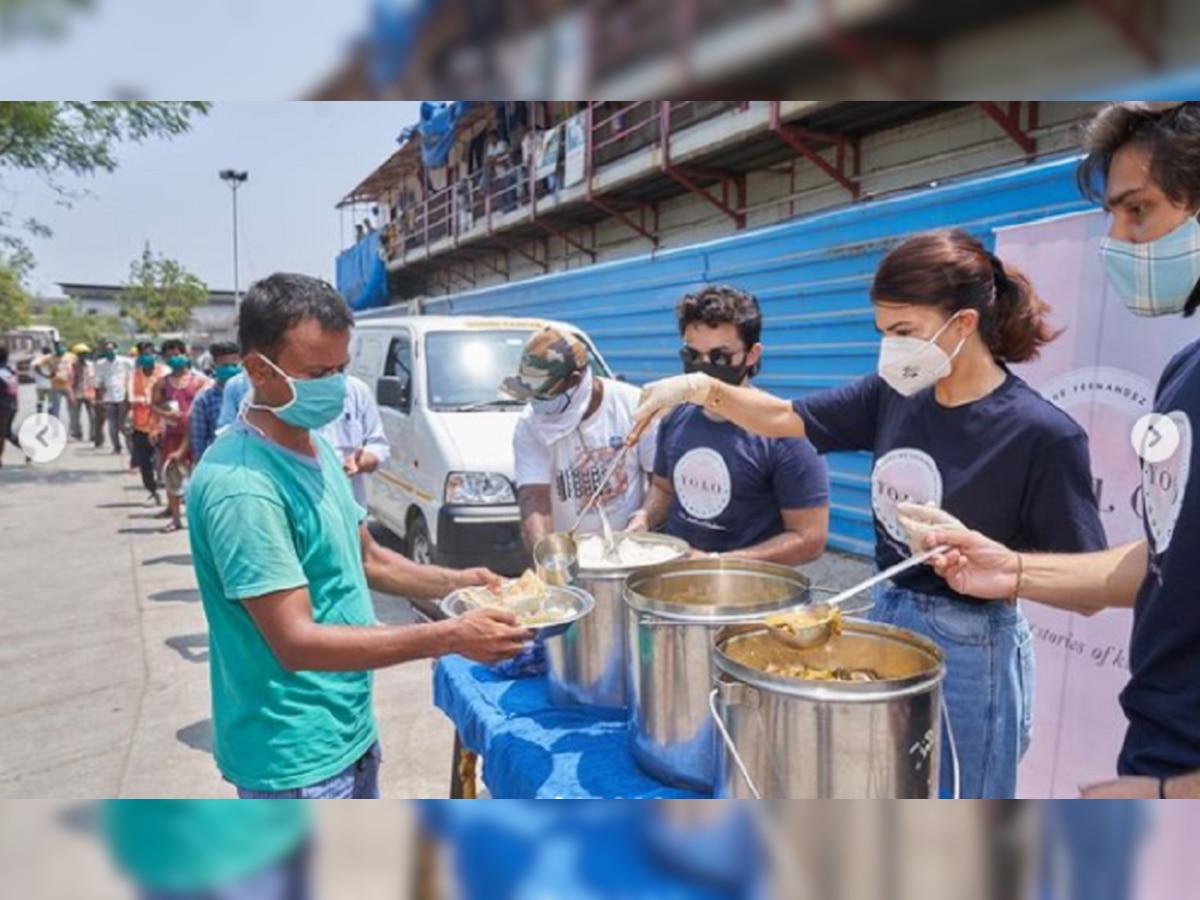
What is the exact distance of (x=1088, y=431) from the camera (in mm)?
2350

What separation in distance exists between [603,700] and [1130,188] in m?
1.33

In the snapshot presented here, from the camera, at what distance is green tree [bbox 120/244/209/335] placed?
1492mm

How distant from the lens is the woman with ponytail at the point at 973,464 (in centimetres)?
145

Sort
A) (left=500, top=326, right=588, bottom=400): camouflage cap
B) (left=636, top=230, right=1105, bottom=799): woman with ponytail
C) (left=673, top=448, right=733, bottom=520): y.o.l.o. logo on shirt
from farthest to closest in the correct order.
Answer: (left=500, top=326, right=588, bottom=400): camouflage cap < (left=673, top=448, right=733, bottom=520): y.o.l.o. logo on shirt < (left=636, top=230, right=1105, bottom=799): woman with ponytail

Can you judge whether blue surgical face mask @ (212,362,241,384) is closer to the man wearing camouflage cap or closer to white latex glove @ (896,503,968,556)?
the man wearing camouflage cap

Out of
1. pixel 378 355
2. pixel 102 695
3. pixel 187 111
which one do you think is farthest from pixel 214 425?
pixel 187 111

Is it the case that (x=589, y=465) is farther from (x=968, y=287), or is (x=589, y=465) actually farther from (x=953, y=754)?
(x=953, y=754)

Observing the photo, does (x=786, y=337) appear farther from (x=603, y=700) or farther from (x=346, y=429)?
(x=603, y=700)

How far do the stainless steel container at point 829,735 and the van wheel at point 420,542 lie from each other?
3.97 metres

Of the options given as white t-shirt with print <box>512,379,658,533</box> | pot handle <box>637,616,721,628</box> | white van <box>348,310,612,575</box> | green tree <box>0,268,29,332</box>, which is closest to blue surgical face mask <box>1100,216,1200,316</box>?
pot handle <box>637,616,721,628</box>

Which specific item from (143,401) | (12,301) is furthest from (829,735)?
(143,401)

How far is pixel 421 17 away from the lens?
0.64 metres

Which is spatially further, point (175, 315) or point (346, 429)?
point (346, 429)

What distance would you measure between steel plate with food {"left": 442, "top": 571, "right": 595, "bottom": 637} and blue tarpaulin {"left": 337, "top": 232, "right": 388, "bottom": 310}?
0.70 meters
